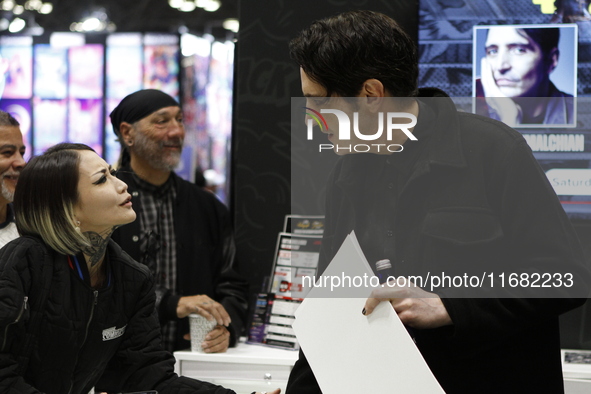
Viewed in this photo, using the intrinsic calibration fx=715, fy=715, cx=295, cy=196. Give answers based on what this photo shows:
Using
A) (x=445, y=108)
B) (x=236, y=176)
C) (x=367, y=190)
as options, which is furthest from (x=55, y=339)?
(x=236, y=176)

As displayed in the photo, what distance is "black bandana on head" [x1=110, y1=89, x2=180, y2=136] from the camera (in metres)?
3.52

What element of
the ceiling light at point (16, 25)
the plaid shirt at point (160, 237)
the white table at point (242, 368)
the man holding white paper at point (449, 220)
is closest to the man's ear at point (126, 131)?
the plaid shirt at point (160, 237)

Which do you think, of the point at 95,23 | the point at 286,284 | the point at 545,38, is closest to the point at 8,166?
the point at 286,284

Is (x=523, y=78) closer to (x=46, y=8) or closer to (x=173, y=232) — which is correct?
(x=173, y=232)

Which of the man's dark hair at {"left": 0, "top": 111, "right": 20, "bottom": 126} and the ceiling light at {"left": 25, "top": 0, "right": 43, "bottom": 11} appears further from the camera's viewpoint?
the ceiling light at {"left": 25, "top": 0, "right": 43, "bottom": 11}

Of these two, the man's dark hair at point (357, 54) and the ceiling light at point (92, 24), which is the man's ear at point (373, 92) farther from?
the ceiling light at point (92, 24)

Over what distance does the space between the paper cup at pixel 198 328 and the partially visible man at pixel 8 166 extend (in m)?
0.82

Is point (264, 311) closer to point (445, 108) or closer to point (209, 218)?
point (209, 218)

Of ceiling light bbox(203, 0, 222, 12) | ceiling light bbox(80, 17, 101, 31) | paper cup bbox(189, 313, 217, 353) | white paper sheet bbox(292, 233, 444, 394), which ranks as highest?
ceiling light bbox(203, 0, 222, 12)

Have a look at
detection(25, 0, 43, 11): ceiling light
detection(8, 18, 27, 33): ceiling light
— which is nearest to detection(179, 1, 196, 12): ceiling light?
detection(25, 0, 43, 11): ceiling light

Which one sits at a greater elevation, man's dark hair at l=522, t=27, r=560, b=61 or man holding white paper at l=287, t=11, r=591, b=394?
man's dark hair at l=522, t=27, r=560, b=61

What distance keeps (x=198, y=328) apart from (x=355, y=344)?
1.75 m

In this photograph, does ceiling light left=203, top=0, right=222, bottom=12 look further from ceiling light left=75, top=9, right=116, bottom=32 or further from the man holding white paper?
the man holding white paper

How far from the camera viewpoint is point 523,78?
3.05m
